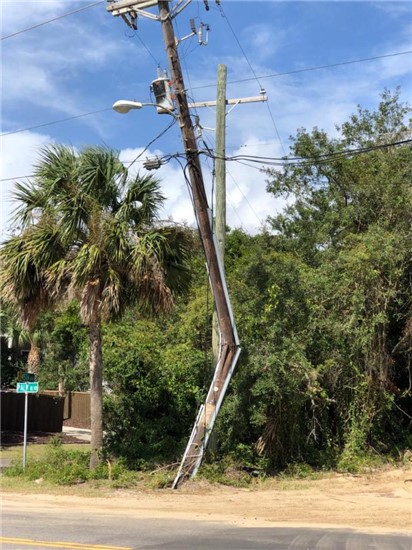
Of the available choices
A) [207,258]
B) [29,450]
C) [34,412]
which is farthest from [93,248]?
[34,412]

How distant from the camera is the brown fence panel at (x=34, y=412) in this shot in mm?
28203

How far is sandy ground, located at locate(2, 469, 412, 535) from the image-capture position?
9.87m

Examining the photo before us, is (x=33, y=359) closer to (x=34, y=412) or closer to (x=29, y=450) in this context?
(x=34, y=412)

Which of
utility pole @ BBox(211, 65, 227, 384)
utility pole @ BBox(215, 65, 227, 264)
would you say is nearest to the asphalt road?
utility pole @ BBox(211, 65, 227, 384)

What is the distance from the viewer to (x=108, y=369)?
15750 mm

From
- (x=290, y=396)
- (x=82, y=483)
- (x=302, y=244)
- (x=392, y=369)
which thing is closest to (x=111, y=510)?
(x=82, y=483)

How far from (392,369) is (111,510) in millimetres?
8159

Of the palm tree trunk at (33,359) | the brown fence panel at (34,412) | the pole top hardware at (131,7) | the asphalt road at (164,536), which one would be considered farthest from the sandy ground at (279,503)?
the palm tree trunk at (33,359)

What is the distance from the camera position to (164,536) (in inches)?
329

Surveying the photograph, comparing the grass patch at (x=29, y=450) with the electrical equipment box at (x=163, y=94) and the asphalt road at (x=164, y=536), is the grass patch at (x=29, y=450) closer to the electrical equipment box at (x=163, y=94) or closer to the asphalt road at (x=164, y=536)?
the asphalt road at (x=164, y=536)

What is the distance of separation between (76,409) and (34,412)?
4.17 metres

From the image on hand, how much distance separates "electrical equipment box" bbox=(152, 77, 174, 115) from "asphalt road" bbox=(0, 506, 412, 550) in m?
8.10

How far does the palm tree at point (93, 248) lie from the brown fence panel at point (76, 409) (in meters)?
19.4

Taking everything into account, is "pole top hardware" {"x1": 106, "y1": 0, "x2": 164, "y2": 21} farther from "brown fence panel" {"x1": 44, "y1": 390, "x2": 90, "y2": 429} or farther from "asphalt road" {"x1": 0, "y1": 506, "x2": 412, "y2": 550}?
"brown fence panel" {"x1": 44, "y1": 390, "x2": 90, "y2": 429}
